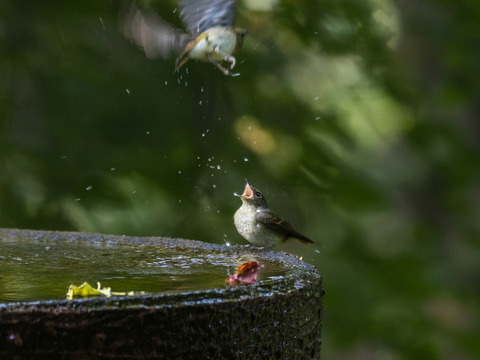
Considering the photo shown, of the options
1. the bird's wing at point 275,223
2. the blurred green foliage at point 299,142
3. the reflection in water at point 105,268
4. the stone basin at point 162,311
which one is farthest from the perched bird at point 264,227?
the stone basin at point 162,311

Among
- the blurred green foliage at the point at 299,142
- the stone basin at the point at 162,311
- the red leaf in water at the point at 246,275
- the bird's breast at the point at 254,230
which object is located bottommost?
the stone basin at the point at 162,311

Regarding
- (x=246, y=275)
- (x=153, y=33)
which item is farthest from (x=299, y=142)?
(x=246, y=275)

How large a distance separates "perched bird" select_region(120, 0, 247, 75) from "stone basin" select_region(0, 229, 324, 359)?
4.53 ft

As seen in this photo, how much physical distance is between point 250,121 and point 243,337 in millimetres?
2950

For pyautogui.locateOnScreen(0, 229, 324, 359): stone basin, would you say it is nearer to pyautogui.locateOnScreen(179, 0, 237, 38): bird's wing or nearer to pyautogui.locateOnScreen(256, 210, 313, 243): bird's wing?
pyautogui.locateOnScreen(256, 210, 313, 243): bird's wing

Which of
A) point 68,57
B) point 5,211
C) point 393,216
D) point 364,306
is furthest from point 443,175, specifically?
point 5,211

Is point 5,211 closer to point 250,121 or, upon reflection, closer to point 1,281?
point 250,121

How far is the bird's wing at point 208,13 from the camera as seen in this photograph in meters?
3.42

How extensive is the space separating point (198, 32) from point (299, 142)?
1.04m

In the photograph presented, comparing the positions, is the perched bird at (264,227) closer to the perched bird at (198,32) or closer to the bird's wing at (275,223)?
the bird's wing at (275,223)

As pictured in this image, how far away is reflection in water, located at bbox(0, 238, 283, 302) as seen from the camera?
5.76 feet

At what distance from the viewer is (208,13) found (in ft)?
11.4

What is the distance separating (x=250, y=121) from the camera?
4363 millimetres

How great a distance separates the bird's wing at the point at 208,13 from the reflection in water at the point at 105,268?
125 cm
